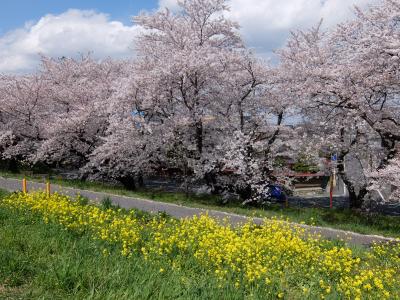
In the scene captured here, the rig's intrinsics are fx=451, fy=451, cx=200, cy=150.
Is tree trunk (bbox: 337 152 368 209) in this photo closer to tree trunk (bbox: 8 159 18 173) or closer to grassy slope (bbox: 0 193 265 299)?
grassy slope (bbox: 0 193 265 299)

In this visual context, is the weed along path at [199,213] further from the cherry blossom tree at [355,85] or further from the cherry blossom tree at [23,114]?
the cherry blossom tree at [23,114]

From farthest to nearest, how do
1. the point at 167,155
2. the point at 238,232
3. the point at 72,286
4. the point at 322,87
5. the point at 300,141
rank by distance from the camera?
the point at 167,155
the point at 300,141
the point at 322,87
the point at 238,232
the point at 72,286

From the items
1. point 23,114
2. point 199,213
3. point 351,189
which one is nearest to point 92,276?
point 199,213

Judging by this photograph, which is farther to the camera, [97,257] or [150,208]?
[150,208]

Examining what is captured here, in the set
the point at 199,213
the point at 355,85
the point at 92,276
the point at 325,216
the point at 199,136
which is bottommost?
the point at 325,216

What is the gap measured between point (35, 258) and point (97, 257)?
83 cm

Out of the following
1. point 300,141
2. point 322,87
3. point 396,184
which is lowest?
point 396,184

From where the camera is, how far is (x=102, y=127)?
23688mm

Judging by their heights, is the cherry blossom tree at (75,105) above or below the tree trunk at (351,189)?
above

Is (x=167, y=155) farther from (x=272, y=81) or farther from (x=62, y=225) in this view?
(x=62, y=225)

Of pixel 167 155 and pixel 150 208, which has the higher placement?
pixel 167 155

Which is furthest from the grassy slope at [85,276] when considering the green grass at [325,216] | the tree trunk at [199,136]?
the tree trunk at [199,136]

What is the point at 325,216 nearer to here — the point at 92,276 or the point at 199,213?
the point at 199,213

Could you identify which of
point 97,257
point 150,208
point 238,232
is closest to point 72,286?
point 97,257
